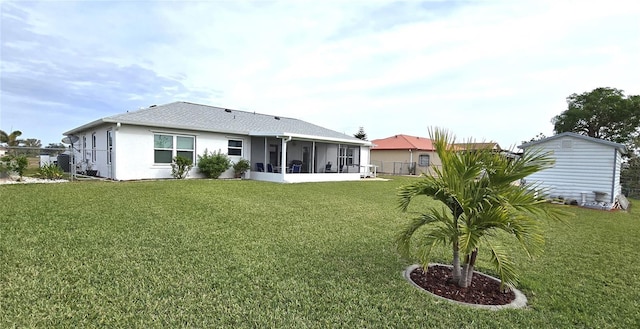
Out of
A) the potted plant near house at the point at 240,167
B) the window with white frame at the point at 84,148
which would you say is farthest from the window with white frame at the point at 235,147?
the window with white frame at the point at 84,148

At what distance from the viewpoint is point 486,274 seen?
4.45 metres

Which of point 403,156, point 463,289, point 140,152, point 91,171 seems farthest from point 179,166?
point 403,156

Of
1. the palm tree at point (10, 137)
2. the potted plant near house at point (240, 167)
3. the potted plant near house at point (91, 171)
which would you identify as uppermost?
the palm tree at point (10, 137)

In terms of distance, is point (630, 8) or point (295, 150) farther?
point (295, 150)

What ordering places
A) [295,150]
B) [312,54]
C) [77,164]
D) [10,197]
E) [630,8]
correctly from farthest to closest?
[295,150]
[77,164]
[312,54]
[630,8]
[10,197]

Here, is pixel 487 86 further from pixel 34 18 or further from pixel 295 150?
pixel 34 18

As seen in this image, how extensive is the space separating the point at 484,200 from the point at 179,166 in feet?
45.0

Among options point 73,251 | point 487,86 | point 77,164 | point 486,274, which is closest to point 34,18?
point 77,164

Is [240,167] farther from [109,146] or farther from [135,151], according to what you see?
[109,146]

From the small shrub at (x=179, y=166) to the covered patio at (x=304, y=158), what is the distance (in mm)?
3842

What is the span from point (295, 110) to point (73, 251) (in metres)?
26.1

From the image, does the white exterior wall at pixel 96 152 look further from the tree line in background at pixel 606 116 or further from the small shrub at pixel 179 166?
the tree line in background at pixel 606 116

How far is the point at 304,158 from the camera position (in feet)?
69.5

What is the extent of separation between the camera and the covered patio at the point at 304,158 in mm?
16523
